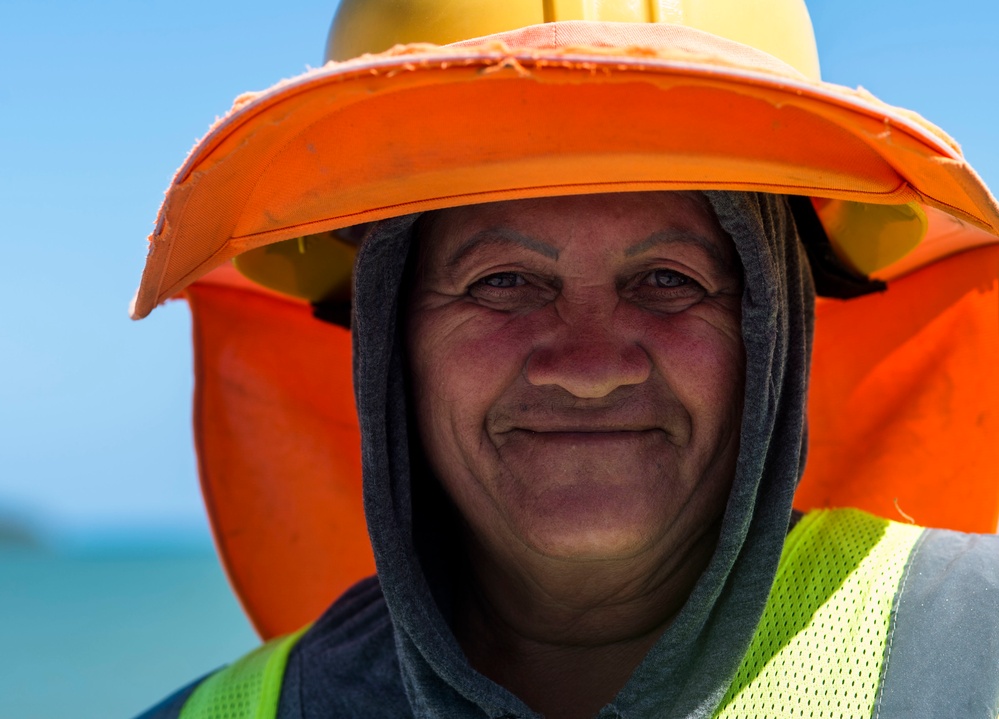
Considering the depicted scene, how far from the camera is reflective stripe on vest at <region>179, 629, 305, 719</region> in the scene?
196 cm

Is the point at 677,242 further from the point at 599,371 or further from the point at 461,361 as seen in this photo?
the point at 461,361

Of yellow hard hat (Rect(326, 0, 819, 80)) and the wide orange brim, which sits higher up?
yellow hard hat (Rect(326, 0, 819, 80))

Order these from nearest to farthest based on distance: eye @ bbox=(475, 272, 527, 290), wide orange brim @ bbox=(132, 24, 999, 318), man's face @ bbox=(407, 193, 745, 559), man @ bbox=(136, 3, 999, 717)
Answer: wide orange brim @ bbox=(132, 24, 999, 318)
man @ bbox=(136, 3, 999, 717)
man's face @ bbox=(407, 193, 745, 559)
eye @ bbox=(475, 272, 527, 290)

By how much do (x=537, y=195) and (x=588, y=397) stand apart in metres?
0.32

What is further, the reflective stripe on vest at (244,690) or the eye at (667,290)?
the reflective stripe on vest at (244,690)

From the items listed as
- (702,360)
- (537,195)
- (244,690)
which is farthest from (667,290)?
(244,690)

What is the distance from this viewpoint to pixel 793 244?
181 cm

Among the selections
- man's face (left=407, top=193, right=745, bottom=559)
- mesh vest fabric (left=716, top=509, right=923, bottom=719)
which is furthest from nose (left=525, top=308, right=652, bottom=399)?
mesh vest fabric (left=716, top=509, right=923, bottom=719)

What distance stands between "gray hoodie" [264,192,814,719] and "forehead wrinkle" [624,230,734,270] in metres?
0.09

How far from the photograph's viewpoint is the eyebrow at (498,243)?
1.67 metres

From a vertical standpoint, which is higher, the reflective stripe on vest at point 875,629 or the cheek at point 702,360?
the cheek at point 702,360

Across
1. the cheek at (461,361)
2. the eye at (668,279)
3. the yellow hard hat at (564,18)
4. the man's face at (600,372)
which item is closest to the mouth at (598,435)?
the man's face at (600,372)

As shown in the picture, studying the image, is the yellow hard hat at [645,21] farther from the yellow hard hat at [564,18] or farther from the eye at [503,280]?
the eye at [503,280]

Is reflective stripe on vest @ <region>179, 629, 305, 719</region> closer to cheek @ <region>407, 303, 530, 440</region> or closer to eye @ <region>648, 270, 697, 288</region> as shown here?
cheek @ <region>407, 303, 530, 440</region>
